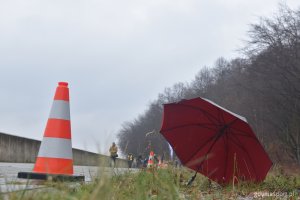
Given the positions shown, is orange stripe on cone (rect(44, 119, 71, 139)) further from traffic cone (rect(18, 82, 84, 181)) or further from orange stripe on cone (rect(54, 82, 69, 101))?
orange stripe on cone (rect(54, 82, 69, 101))

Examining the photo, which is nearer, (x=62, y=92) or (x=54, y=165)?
(x=54, y=165)

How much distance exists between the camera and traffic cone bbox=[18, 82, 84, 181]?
20.5 ft

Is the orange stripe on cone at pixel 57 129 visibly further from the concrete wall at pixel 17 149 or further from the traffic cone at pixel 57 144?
the concrete wall at pixel 17 149

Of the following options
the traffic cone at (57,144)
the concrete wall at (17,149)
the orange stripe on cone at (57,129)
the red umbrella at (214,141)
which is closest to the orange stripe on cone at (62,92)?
the traffic cone at (57,144)

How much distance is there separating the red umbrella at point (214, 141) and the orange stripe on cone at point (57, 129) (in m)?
1.38

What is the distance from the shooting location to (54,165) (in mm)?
6316

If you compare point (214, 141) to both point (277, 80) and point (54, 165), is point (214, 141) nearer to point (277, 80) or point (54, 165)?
point (54, 165)

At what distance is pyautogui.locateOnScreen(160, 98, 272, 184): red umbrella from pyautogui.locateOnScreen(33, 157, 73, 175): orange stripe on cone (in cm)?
150

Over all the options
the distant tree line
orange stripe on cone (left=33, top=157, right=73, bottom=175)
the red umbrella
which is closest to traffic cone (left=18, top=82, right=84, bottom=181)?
orange stripe on cone (left=33, top=157, right=73, bottom=175)

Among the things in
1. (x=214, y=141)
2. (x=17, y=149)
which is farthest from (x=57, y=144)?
(x=17, y=149)

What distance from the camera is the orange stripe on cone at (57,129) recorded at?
6422 mm

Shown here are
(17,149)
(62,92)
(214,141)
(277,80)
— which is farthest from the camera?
(277,80)

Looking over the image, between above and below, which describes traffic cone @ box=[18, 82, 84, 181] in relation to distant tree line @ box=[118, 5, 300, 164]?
below

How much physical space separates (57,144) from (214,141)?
204 centimetres
